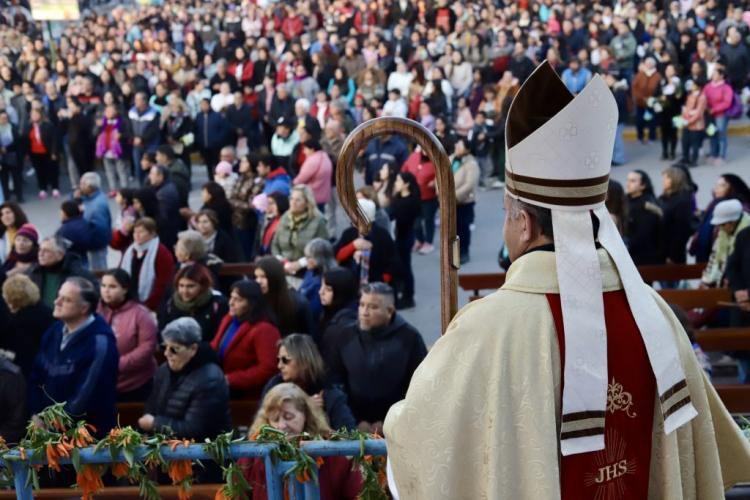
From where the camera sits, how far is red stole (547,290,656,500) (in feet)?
8.63

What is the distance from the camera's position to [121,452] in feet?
12.4

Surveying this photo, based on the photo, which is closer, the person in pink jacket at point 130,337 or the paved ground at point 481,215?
the person in pink jacket at point 130,337

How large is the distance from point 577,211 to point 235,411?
14.1ft

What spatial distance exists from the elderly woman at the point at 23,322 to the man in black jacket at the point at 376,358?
2.16 m

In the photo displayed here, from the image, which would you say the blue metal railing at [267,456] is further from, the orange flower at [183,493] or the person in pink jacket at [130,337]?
the person in pink jacket at [130,337]

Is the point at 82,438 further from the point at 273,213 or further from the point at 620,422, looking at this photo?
the point at 273,213

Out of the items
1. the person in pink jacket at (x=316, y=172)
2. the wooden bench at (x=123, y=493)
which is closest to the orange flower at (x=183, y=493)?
the wooden bench at (x=123, y=493)

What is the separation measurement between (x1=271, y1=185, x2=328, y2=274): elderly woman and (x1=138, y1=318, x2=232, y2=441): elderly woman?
12.2 feet

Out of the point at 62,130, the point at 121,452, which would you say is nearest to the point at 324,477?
the point at 121,452

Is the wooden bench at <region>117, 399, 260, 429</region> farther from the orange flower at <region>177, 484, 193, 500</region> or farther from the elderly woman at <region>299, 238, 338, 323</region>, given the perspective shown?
the orange flower at <region>177, 484, 193, 500</region>

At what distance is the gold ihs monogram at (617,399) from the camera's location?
2.64m

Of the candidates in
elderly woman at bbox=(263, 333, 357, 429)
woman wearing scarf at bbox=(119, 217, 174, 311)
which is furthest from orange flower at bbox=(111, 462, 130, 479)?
woman wearing scarf at bbox=(119, 217, 174, 311)

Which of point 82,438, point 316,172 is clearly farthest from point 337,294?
point 316,172

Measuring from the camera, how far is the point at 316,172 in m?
12.6
